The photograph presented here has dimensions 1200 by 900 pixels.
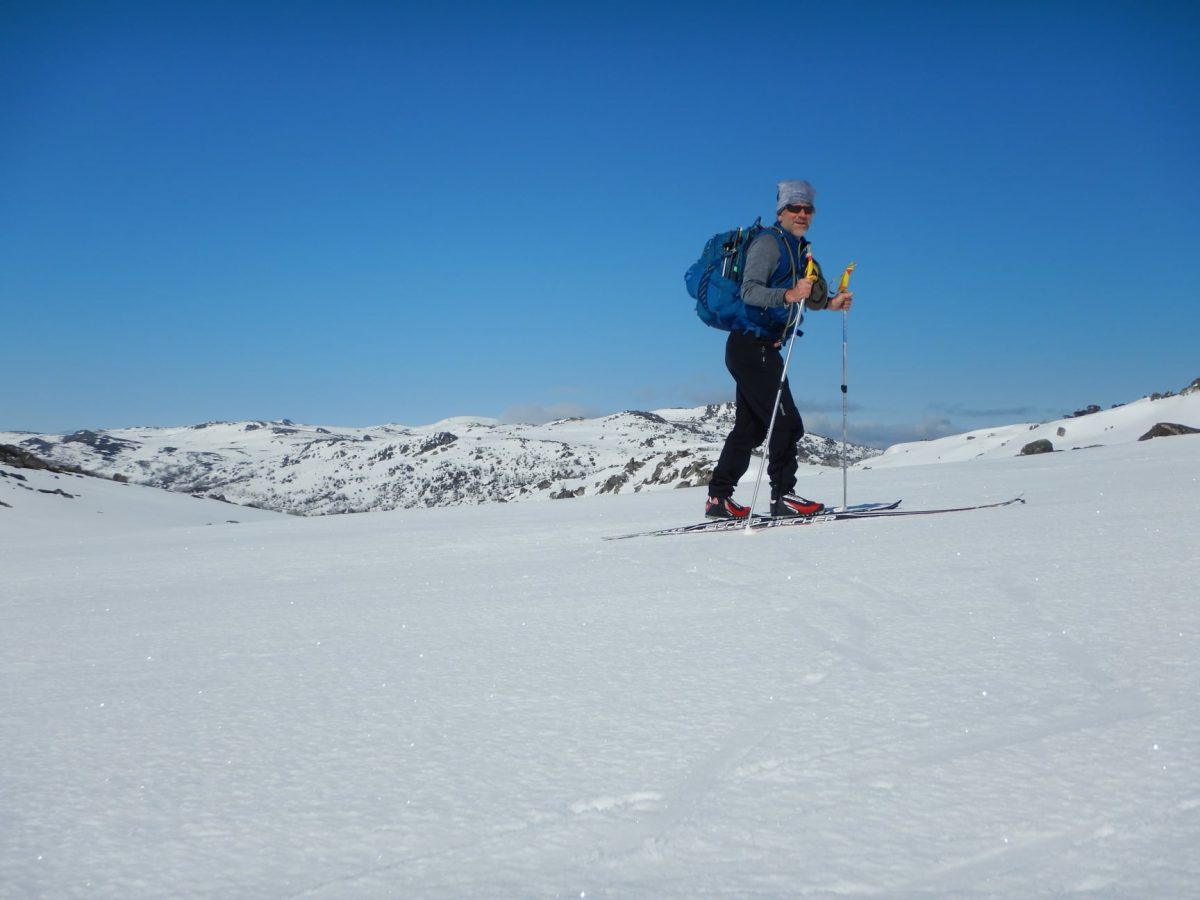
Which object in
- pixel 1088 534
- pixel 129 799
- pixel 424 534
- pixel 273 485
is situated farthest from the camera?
pixel 273 485

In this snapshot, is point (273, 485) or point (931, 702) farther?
point (273, 485)

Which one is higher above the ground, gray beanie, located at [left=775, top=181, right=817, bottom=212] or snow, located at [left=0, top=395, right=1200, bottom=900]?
gray beanie, located at [left=775, top=181, right=817, bottom=212]

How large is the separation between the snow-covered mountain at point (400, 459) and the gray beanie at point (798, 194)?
2457 cm

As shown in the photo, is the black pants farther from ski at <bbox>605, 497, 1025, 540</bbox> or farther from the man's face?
the man's face

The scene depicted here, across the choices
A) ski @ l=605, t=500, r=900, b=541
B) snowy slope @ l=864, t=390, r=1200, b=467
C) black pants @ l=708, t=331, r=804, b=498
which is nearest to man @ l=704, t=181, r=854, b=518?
black pants @ l=708, t=331, r=804, b=498

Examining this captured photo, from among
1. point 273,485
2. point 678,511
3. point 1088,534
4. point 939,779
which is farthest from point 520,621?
point 273,485

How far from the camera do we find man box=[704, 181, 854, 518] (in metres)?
5.52

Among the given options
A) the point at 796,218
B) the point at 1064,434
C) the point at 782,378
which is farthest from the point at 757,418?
the point at 1064,434

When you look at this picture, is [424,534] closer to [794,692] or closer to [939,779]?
[794,692]

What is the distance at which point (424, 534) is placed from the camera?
255 inches

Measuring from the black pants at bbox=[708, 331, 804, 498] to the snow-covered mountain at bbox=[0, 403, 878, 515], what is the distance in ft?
79.6

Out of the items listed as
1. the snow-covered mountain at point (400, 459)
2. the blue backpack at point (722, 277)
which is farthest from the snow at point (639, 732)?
the snow-covered mountain at point (400, 459)

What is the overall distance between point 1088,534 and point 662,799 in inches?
120

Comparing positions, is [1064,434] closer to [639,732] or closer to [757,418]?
[757,418]
